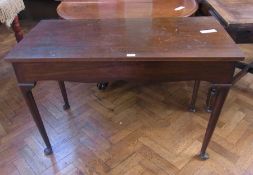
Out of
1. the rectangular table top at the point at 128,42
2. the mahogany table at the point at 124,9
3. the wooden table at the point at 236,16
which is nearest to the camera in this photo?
the rectangular table top at the point at 128,42

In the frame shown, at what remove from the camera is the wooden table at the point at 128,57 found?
889mm

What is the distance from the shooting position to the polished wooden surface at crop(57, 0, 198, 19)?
1.45m

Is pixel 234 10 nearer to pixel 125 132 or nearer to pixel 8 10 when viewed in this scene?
pixel 125 132

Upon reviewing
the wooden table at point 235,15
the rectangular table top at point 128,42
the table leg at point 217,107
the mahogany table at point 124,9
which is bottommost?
the table leg at point 217,107

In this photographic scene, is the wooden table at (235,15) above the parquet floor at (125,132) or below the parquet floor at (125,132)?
above

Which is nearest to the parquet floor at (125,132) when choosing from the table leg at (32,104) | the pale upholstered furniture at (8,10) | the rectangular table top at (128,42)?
the table leg at (32,104)

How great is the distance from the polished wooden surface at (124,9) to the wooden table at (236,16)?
16 centimetres

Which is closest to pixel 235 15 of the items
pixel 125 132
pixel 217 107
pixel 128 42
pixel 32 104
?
pixel 217 107

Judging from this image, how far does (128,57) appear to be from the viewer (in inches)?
34.6

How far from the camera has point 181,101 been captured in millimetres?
1645

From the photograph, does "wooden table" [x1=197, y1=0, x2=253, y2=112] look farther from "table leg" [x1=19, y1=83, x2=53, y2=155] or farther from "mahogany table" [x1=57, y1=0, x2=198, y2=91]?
"table leg" [x1=19, y1=83, x2=53, y2=155]

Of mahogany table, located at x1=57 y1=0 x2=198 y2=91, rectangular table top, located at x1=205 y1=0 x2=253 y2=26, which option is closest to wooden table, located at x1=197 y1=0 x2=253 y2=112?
rectangular table top, located at x1=205 y1=0 x2=253 y2=26

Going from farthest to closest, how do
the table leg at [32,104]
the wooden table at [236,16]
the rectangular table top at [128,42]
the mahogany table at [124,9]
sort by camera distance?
the mahogany table at [124,9], the wooden table at [236,16], the table leg at [32,104], the rectangular table top at [128,42]

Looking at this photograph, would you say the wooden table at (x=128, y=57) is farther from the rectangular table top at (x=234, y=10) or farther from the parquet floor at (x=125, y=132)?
the parquet floor at (x=125, y=132)
